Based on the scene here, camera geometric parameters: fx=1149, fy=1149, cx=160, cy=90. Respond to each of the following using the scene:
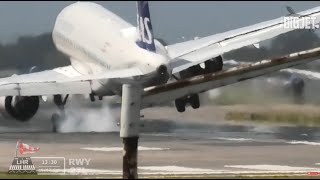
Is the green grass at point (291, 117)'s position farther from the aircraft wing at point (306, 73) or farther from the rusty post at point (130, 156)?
the rusty post at point (130, 156)

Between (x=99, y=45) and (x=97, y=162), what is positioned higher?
(x=99, y=45)

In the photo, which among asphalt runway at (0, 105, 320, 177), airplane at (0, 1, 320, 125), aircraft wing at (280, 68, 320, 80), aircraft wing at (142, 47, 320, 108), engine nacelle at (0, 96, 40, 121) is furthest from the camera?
aircraft wing at (280, 68, 320, 80)

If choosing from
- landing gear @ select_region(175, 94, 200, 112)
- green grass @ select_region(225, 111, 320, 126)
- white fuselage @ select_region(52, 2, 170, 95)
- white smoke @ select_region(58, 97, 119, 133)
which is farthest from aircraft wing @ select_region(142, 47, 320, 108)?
white smoke @ select_region(58, 97, 119, 133)

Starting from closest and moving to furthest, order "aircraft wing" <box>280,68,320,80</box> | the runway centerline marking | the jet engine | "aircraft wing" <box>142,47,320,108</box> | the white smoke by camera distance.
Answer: "aircraft wing" <box>142,47,320,108</box>, the runway centerline marking, the jet engine, the white smoke, "aircraft wing" <box>280,68,320,80</box>

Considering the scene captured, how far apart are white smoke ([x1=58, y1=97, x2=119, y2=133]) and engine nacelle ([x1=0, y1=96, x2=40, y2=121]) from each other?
670 centimetres

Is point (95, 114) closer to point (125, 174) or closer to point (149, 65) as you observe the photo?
point (149, 65)

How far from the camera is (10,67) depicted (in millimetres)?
85688

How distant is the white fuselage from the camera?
66125mm

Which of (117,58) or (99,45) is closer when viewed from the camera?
(117,58)

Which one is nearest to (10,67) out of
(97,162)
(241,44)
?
(241,44)

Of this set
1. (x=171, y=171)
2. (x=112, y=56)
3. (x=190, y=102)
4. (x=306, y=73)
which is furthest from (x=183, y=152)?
(x=306, y=73)

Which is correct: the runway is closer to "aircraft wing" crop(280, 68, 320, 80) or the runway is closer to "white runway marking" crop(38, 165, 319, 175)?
"white runway marking" crop(38, 165, 319, 175)

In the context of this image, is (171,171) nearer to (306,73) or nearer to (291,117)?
(291,117)

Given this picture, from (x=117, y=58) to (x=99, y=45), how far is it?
5.52 metres
